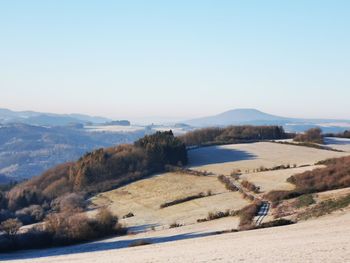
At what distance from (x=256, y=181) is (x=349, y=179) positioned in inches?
575

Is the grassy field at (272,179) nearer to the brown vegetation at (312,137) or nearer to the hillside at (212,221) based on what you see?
the hillside at (212,221)

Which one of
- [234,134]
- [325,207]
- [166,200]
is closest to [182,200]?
[166,200]

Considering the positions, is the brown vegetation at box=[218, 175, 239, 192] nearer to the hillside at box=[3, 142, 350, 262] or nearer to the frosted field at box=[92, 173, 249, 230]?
the frosted field at box=[92, 173, 249, 230]

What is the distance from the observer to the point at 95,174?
8831 cm

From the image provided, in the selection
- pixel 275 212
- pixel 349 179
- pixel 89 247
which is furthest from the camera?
pixel 349 179

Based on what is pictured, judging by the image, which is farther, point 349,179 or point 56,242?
point 349,179

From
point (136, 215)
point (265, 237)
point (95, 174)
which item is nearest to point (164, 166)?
point (95, 174)

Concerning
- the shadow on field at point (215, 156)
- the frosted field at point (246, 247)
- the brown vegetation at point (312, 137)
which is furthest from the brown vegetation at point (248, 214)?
the brown vegetation at point (312, 137)

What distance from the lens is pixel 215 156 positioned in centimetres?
9038

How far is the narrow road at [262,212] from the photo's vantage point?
3820 cm

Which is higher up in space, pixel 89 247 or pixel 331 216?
pixel 331 216

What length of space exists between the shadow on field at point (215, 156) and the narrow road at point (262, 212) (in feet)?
130

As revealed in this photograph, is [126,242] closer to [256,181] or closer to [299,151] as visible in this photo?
[256,181]

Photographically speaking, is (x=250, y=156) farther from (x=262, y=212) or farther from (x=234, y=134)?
(x=262, y=212)
